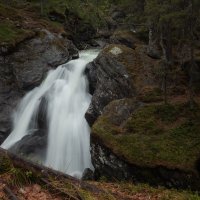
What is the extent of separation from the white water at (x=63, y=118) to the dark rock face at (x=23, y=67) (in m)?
0.56

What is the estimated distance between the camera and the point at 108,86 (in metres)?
19.7

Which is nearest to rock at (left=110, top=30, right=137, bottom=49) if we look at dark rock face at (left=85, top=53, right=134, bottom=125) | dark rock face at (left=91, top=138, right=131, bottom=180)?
dark rock face at (left=85, top=53, right=134, bottom=125)

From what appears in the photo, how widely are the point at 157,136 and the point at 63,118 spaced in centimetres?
828

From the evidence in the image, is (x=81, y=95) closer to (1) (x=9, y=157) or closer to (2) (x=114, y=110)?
(2) (x=114, y=110)

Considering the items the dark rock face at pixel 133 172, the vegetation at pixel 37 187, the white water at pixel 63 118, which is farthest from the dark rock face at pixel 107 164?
the vegetation at pixel 37 187

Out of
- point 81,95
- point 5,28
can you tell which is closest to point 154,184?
point 81,95

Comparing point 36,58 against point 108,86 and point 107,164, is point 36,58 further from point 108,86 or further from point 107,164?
point 107,164

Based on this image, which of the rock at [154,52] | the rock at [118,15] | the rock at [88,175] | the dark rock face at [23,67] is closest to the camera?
the rock at [88,175]

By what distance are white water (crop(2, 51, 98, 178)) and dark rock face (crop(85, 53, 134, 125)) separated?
1550 mm

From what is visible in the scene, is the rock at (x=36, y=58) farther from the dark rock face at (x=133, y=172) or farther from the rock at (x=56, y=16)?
the rock at (x=56, y=16)

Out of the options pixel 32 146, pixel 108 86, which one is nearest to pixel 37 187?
pixel 32 146

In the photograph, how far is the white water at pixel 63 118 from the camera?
18.5m

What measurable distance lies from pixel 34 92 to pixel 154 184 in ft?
44.1

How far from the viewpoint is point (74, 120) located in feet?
68.6
